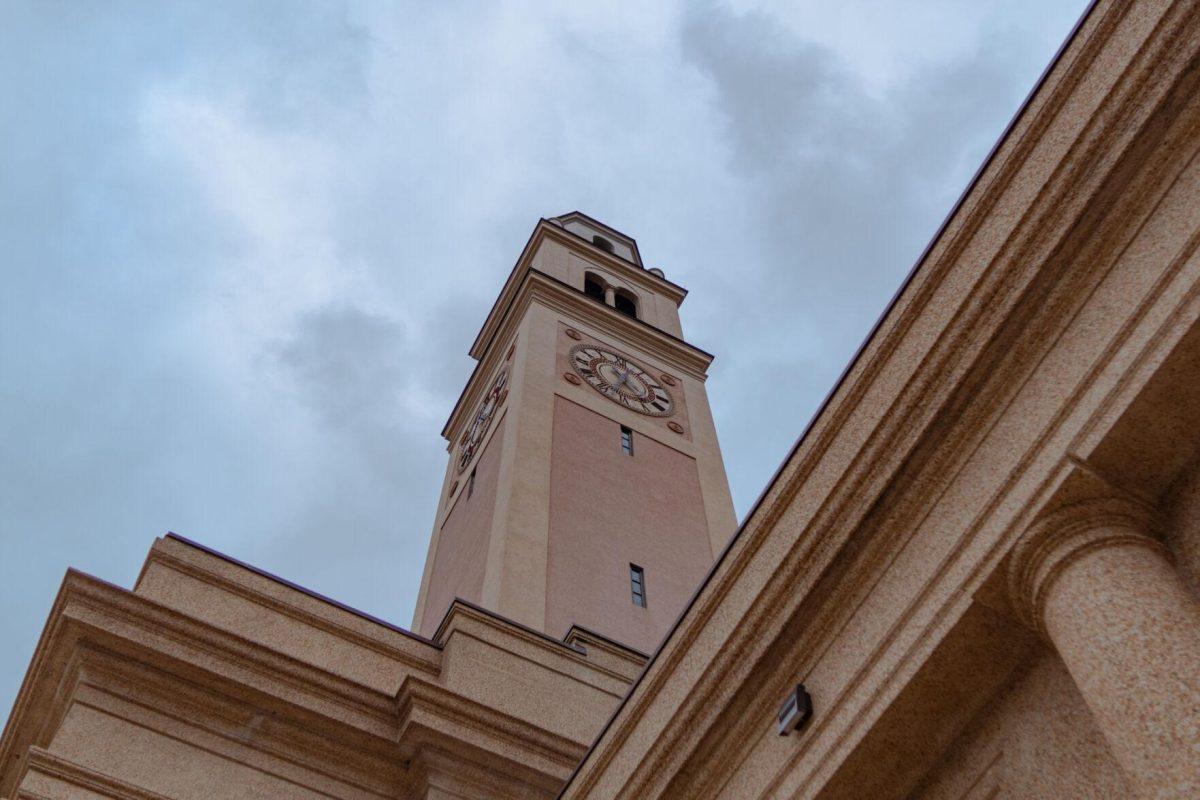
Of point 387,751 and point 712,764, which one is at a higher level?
point 387,751

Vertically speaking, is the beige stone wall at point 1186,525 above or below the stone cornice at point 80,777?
below

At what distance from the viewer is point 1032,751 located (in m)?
6.87

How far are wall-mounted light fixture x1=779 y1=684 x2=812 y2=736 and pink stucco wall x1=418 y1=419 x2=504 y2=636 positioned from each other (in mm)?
14259

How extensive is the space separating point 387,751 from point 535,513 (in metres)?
10.9

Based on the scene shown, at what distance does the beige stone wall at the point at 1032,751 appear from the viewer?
651 centimetres

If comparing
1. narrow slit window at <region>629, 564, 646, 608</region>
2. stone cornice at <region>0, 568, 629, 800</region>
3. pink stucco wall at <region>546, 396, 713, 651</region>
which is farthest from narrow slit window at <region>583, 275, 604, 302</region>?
stone cornice at <region>0, 568, 629, 800</region>

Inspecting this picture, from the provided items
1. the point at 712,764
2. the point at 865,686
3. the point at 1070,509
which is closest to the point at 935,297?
the point at 1070,509

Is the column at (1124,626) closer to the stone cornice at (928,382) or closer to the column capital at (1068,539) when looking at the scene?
the column capital at (1068,539)

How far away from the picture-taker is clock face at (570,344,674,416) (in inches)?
1185

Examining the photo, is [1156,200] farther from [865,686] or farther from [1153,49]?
[865,686]

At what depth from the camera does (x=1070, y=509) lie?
6734mm

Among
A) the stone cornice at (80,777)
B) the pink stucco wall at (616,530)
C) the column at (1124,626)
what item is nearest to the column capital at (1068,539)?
the column at (1124,626)

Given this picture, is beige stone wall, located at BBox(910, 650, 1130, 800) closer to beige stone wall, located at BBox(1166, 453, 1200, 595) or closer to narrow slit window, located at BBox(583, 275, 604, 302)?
beige stone wall, located at BBox(1166, 453, 1200, 595)

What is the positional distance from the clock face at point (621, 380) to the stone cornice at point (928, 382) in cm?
2091
